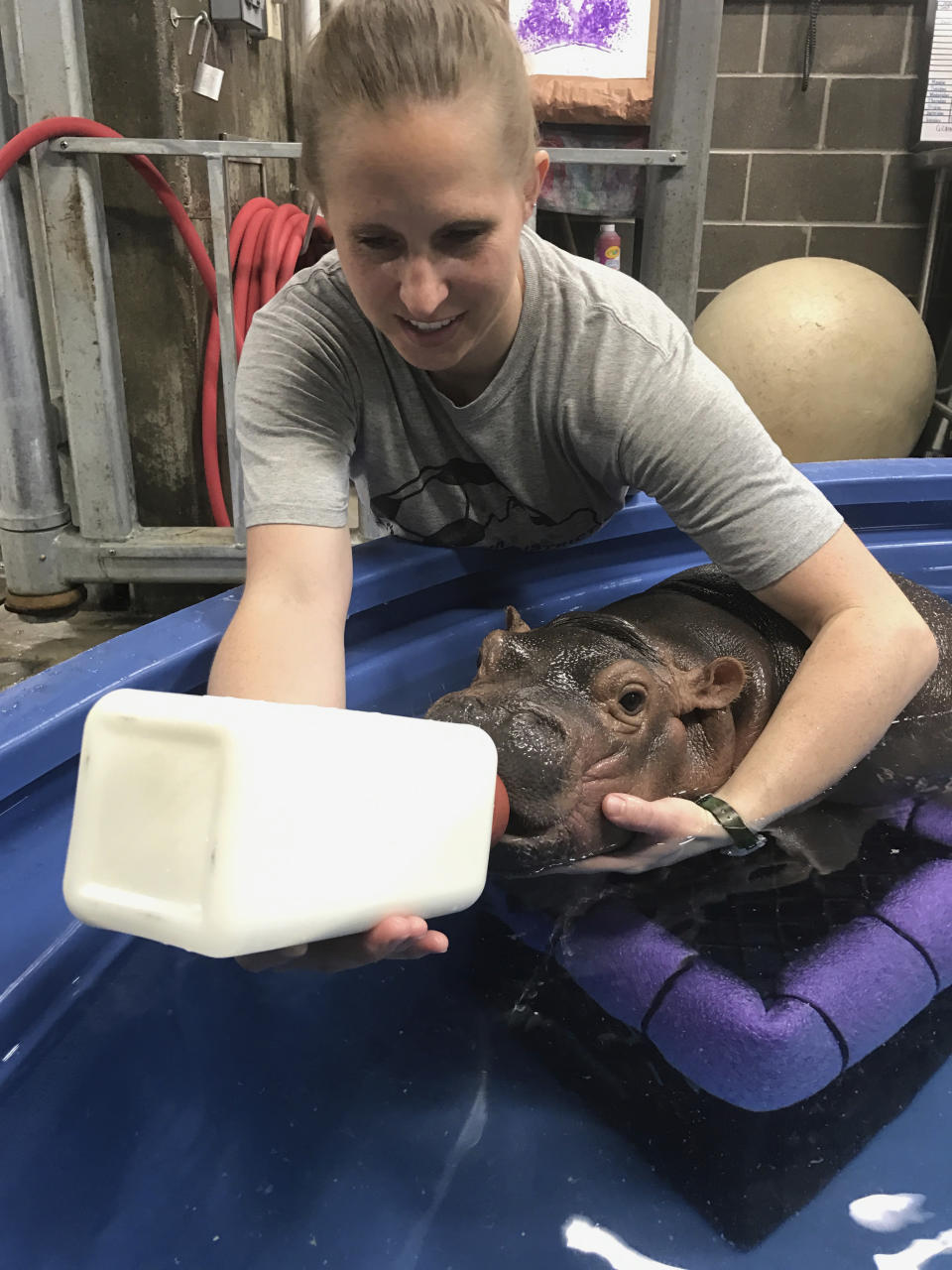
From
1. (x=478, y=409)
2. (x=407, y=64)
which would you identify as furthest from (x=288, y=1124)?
(x=407, y=64)

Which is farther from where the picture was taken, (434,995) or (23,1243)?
(434,995)

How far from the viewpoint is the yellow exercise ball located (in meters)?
3.93

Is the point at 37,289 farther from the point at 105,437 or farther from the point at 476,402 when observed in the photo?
the point at 476,402

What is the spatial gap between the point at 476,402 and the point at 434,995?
2.97 feet

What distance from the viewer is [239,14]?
10.7 feet

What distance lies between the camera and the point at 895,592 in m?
1.55

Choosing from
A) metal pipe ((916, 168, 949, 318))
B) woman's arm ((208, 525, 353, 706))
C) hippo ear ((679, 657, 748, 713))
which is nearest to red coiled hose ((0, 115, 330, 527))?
woman's arm ((208, 525, 353, 706))

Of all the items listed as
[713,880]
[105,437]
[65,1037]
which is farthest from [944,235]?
[65,1037]

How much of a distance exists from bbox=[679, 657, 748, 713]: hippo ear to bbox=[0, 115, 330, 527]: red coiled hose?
1.83 metres

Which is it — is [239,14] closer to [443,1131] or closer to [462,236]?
[462,236]

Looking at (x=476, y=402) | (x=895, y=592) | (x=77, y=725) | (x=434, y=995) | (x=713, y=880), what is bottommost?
(x=434, y=995)

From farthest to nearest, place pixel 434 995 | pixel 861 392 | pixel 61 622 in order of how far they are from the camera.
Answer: pixel 861 392, pixel 61 622, pixel 434 995

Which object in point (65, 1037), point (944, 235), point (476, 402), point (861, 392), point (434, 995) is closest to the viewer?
point (65, 1037)

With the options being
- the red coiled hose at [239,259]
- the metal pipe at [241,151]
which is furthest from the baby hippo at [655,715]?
the red coiled hose at [239,259]
